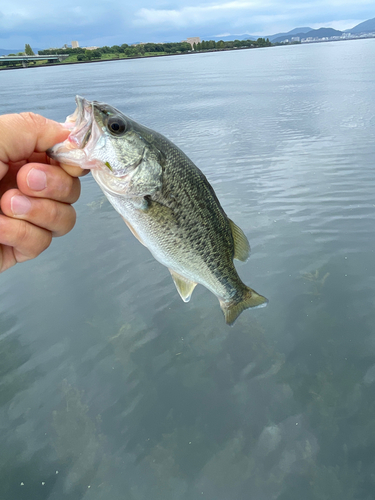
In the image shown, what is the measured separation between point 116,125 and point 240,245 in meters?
1.48

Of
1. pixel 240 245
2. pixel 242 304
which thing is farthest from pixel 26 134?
pixel 242 304

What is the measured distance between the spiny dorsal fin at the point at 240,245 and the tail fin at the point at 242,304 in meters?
0.34

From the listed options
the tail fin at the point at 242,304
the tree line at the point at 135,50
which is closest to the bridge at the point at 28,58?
the tree line at the point at 135,50

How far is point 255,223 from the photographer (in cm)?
776

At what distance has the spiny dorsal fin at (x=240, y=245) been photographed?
9.88 ft

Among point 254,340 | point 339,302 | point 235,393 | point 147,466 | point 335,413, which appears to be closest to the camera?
point 147,466

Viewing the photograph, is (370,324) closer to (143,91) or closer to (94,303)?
(94,303)

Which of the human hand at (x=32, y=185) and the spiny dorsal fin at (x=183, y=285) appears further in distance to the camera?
the spiny dorsal fin at (x=183, y=285)

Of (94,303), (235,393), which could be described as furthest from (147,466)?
(94,303)

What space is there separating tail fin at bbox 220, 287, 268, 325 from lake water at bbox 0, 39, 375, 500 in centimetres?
158

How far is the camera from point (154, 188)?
2.46m

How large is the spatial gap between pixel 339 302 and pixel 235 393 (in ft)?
7.83

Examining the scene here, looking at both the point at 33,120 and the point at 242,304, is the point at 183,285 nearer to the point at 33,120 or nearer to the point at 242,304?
the point at 242,304

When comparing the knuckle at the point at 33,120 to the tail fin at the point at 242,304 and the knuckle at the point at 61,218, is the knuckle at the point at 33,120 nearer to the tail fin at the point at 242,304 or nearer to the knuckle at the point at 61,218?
the knuckle at the point at 61,218
